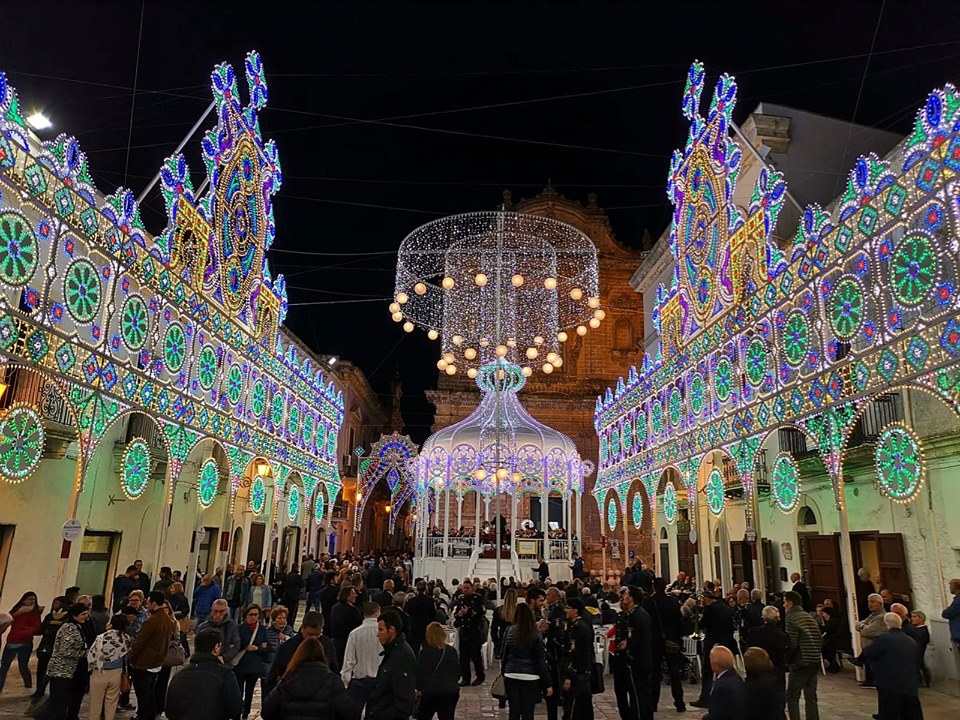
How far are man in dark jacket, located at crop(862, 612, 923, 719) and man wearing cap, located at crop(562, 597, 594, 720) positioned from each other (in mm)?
2661

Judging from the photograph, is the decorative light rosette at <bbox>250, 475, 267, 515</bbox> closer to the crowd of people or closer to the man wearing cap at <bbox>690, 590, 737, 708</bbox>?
the crowd of people

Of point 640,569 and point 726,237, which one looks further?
point 640,569

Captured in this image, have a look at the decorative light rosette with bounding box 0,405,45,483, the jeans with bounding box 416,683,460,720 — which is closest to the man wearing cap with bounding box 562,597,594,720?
the jeans with bounding box 416,683,460,720

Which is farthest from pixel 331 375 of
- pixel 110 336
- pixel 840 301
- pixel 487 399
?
pixel 840 301

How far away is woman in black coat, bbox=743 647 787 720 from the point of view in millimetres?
4707

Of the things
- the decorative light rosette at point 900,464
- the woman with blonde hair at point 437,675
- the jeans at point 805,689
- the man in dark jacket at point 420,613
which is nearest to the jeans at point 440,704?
the woman with blonde hair at point 437,675

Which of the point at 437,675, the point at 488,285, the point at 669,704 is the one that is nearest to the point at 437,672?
the point at 437,675

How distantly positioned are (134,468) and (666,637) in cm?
827

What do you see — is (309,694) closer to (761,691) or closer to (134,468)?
(761,691)

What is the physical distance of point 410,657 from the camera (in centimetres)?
533

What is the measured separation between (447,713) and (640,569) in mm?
10556

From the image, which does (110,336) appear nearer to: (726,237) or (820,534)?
(726,237)

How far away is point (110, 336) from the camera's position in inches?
400

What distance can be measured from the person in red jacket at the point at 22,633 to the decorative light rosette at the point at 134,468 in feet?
7.46
